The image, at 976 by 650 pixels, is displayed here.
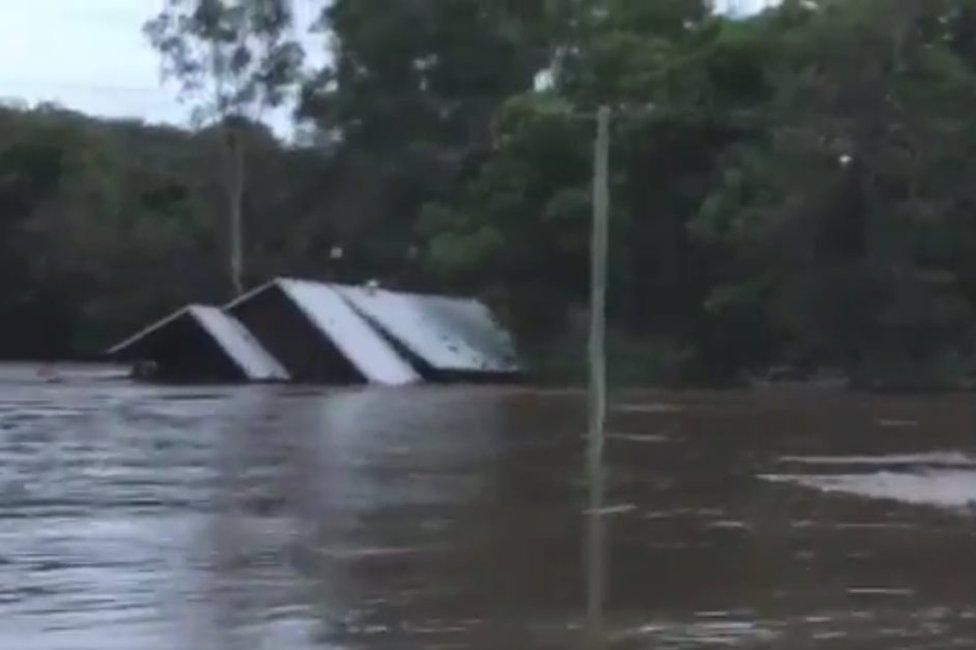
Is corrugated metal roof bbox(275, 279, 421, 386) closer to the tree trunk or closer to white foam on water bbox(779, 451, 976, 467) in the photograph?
the tree trunk

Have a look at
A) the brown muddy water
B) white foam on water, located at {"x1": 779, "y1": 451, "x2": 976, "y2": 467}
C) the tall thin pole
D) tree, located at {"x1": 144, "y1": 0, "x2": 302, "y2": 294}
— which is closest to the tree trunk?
tree, located at {"x1": 144, "y1": 0, "x2": 302, "y2": 294}

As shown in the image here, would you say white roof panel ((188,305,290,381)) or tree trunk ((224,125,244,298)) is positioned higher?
tree trunk ((224,125,244,298))

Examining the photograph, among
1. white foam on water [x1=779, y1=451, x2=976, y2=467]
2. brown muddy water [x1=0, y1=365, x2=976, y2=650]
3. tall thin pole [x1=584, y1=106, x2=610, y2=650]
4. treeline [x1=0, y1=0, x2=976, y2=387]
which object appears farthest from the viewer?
treeline [x1=0, y1=0, x2=976, y2=387]

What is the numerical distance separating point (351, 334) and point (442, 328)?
433 cm

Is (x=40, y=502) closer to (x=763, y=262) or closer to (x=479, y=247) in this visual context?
(x=763, y=262)

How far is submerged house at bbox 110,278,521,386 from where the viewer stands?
4922 cm

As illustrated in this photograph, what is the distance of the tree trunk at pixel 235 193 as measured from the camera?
66688 mm

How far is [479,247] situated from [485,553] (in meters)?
42.3

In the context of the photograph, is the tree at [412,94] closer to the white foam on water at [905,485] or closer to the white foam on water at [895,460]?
the white foam on water at [895,460]

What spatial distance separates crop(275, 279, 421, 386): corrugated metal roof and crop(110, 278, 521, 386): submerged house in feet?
0.07

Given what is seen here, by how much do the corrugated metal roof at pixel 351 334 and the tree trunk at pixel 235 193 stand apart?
50.8 feet

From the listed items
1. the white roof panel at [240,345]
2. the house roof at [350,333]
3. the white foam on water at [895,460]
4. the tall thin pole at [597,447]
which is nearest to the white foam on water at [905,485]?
the white foam on water at [895,460]

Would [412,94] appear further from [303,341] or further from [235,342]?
[235,342]

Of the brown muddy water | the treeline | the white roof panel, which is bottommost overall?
the brown muddy water
